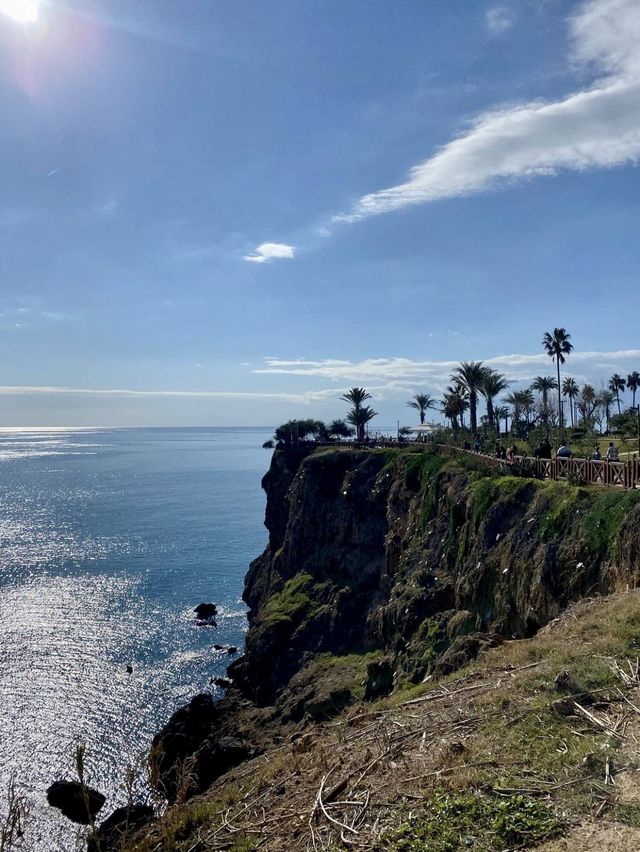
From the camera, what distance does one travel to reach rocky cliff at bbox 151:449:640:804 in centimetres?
2170

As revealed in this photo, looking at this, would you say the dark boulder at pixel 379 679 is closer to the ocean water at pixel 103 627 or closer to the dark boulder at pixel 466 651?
the ocean water at pixel 103 627

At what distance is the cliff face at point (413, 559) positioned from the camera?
21.5 m

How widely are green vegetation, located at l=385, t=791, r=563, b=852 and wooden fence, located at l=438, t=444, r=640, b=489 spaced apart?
17.5 meters

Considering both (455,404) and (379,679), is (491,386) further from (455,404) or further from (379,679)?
(379,679)

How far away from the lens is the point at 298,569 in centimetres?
5853

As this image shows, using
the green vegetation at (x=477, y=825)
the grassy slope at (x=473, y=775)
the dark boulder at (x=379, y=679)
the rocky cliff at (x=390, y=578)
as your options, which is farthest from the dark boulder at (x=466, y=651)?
the dark boulder at (x=379, y=679)

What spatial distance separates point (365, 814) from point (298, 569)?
Result: 51.5 meters

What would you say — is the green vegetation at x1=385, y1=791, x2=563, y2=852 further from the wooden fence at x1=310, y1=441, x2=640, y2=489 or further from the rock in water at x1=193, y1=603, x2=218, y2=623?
the rock in water at x1=193, y1=603, x2=218, y2=623

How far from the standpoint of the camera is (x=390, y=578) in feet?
141

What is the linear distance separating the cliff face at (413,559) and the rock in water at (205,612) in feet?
12.7

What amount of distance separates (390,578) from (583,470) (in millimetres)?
20143

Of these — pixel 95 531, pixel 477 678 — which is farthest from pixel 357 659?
pixel 95 531

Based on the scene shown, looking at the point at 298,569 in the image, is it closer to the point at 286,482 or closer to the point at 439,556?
the point at 286,482

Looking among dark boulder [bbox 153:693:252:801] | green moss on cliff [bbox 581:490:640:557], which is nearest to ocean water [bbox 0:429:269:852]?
dark boulder [bbox 153:693:252:801]
